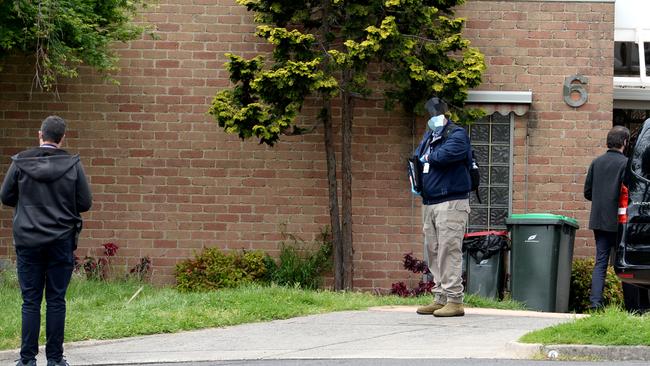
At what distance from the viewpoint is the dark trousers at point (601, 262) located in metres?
12.0

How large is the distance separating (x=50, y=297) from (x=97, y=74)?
303 inches

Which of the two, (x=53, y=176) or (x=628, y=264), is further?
(x=628, y=264)

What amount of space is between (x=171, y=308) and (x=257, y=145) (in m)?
4.59

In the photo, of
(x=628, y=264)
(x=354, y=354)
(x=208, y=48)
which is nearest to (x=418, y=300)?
(x=628, y=264)

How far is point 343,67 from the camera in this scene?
13852 millimetres

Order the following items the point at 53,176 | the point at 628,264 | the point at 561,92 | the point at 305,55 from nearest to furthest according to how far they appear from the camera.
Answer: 1. the point at 53,176
2. the point at 628,264
3. the point at 305,55
4. the point at 561,92

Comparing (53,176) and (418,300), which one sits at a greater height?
(53,176)

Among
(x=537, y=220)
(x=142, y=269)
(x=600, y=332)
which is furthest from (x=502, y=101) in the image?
(x=600, y=332)

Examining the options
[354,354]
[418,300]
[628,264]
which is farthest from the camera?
[418,300]

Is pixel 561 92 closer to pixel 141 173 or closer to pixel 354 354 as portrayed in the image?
pixel 141 173

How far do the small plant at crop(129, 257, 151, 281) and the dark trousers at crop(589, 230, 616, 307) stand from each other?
5.86 metres

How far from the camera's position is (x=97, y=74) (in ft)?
49.8

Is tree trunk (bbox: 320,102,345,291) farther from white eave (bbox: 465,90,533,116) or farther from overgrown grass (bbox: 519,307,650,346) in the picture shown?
overgrown grass (bbox: 519,307,650,346)

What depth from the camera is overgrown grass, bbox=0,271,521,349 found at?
975 cm
